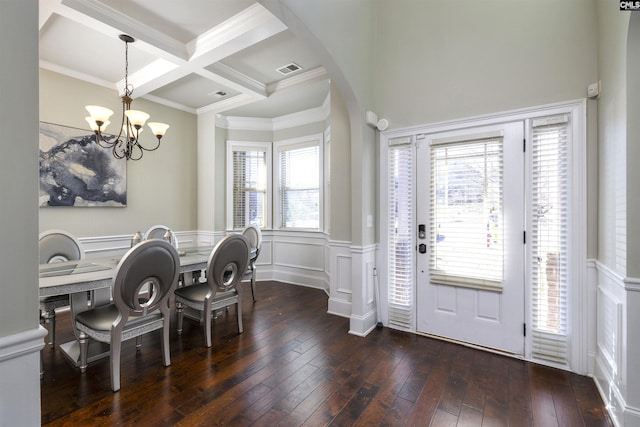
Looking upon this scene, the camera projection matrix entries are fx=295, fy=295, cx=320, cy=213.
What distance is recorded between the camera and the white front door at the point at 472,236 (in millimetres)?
2611

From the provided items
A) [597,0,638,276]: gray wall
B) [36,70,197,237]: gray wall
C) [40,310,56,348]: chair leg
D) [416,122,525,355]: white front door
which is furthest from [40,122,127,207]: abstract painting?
[597,0,638,276]: gray wall

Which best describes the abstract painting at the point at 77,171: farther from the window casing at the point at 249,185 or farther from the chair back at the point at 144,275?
the chair back at the point at 144,275

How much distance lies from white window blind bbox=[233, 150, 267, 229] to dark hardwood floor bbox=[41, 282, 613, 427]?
2674 millimetres

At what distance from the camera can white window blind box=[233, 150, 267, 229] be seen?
5.34 m

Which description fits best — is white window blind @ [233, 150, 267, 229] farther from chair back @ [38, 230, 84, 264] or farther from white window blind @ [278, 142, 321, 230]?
chair back @ [38, 230, 84, 264]

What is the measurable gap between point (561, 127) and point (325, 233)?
10.3 ft

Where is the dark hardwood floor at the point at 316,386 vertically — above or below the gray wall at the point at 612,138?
below

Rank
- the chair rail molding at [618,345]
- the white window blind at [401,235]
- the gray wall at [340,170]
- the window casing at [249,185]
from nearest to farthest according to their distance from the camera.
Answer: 1. the chair rail molding at [618,345]
2. the white window blind at [401,235]
3. the gray wall at [340,170]
4. the window casing at [249,185]

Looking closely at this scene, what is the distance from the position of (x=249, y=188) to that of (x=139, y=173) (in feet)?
5.65

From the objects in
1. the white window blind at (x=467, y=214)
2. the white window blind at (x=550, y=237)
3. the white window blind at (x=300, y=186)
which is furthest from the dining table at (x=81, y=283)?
the white window blind at (x=550, y=237)

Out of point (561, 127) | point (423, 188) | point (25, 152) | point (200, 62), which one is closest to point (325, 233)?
point (423, 188)

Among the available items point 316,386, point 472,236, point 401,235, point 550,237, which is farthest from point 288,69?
point 316,386

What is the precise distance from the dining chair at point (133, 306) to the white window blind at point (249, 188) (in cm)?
302

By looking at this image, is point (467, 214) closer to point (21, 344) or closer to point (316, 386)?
point (316, 386)
